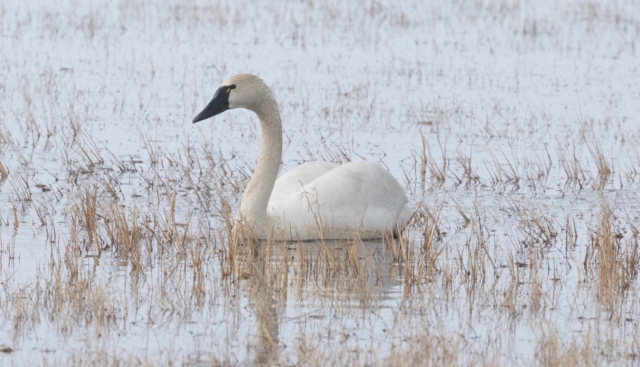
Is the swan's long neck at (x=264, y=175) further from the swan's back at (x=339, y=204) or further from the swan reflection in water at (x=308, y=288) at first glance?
the swan reflection in water at (x=308, y=288)

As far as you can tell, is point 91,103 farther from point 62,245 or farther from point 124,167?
point 62,245

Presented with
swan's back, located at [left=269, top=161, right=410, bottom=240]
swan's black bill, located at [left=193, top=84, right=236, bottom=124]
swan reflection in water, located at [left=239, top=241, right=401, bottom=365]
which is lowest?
swan reflection in water, located at [left=239, top=241, right=401, bottom=365]

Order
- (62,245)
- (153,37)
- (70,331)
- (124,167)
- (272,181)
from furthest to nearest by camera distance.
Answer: (153,37) < (124,167) < (272,181) < (62,245) < (70,331)

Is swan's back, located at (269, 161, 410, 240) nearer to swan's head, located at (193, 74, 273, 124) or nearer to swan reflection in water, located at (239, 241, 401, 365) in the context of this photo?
swan reflection in water, located at (239, 241, 401, 365)

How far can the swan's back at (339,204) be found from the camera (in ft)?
29.9

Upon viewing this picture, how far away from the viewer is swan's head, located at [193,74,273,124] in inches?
366

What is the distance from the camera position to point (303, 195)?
30.2 feet

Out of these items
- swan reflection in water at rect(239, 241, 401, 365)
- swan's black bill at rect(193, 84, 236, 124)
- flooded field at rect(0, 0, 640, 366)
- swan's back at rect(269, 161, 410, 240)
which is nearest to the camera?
flooded field at rect(0, 0, 640, 366)

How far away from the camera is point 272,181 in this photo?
944 cm

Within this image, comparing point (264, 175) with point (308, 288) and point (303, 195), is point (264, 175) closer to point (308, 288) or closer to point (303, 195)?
point (303, 195)

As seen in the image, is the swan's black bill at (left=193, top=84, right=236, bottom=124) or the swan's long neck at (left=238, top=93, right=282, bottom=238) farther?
the swan's black bill at (left=193, top=84, right=236, bottom=124)

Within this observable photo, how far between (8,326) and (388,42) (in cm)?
1697

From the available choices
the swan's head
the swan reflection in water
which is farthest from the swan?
the swan reflection in water

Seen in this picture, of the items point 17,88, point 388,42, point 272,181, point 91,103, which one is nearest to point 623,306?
point 272,181
